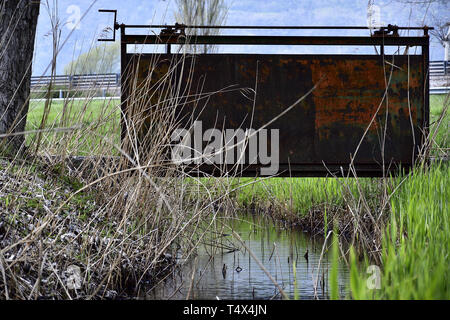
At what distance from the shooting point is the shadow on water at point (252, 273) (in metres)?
3.87

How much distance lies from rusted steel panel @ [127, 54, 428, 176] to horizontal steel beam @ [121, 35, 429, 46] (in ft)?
0.45

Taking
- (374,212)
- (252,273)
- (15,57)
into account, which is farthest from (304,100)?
(15,57)

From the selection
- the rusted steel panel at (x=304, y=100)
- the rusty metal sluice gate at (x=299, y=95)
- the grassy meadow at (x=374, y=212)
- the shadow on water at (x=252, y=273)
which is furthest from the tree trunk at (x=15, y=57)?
the shadow on water at (x=252, y=273)

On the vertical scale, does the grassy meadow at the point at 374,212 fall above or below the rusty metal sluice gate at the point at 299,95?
below

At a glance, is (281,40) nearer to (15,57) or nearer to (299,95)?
(299,95)

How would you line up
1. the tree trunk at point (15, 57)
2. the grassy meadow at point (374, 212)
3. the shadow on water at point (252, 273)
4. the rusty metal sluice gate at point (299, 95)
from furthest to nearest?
the rusty metal sluice gate at point (299, 95)
the tree trunk at point (15, 57)
the shadow on water at point (252, 273)
the grassy meadow at point (374, 212)

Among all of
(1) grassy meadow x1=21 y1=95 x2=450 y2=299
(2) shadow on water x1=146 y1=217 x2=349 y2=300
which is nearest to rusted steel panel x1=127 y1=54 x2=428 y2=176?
(1) grassy meadow x1=21 y1=95 x2=450 y2=299

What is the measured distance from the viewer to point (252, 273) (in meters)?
4.45

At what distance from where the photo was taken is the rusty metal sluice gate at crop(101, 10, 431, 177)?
5402 millimetres

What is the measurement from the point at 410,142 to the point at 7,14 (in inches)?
151

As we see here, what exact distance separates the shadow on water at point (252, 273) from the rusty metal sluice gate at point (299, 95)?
71cm

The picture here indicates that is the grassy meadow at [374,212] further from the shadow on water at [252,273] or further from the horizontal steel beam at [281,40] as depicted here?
the horizontal steel beam at [281,40]

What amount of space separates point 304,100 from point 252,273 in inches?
71.3
